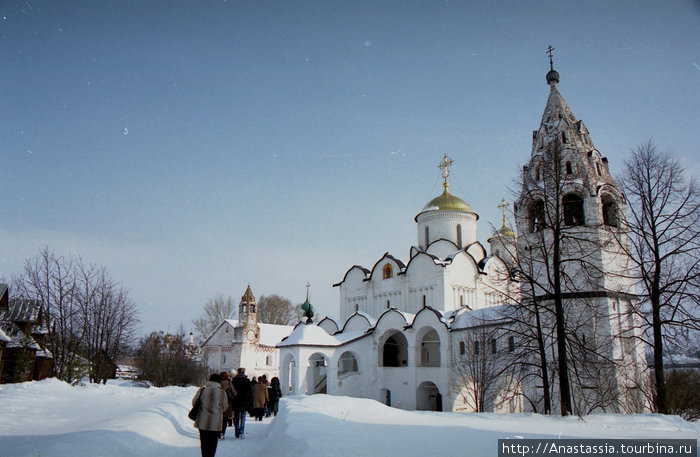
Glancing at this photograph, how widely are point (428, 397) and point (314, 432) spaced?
19.1m

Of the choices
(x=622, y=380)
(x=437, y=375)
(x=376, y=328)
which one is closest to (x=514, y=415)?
(x=622, y=380)

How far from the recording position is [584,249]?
16.3 metres

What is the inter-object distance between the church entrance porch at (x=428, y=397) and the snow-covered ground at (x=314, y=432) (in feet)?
44.1

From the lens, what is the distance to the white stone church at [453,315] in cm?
1598

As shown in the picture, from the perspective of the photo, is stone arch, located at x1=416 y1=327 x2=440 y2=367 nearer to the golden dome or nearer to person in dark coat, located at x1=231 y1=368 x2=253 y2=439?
the golden dome

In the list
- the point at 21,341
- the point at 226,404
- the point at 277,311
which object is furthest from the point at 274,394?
the point at 277,311

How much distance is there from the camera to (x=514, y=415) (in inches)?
384

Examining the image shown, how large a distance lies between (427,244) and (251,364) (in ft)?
65.4

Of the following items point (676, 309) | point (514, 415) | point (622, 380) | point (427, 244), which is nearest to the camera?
point (514, 415)

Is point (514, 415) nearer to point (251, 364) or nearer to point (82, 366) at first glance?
point (82, 366)

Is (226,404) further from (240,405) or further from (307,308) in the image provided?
(307,308)

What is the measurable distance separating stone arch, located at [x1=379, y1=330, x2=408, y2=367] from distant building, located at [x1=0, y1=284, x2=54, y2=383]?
17501 mm

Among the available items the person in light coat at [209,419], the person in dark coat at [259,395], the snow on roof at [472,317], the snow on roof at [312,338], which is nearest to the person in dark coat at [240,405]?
the person in dark coat at [259,395]

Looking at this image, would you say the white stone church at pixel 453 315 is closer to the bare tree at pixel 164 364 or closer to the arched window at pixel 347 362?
the arched window at pixel 347 362
